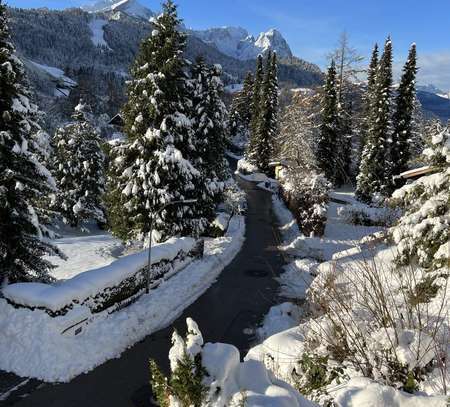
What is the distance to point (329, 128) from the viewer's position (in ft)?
164

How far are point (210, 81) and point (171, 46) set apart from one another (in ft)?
26.3

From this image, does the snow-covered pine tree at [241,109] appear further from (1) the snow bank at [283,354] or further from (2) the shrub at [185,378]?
(2) the shrub at [185,378]

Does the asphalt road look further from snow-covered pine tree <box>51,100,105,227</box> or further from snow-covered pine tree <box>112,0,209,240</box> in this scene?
snow-covered pine tree <box>51,100,105,227</box>

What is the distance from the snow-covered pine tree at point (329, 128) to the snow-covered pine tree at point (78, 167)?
26.4 metres

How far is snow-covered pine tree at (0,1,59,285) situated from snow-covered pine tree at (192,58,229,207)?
1545cm

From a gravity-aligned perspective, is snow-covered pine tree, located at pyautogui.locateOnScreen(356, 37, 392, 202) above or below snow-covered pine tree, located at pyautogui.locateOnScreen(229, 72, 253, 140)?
below

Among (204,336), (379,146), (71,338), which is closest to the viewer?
(71,338)

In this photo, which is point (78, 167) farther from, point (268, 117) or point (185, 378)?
point (268, 117)

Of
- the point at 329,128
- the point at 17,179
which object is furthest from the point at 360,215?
the point at 17,179

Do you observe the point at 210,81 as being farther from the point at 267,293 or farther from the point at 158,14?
the point at 267,293

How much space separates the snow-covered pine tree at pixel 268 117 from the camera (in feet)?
207

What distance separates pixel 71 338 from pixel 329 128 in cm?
4239

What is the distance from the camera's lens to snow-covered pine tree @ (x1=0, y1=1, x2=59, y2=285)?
1504 centimetres

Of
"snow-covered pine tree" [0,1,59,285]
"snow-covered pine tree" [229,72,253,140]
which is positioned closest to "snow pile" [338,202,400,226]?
"snow-covered pine tree" [0,1,59,285]
